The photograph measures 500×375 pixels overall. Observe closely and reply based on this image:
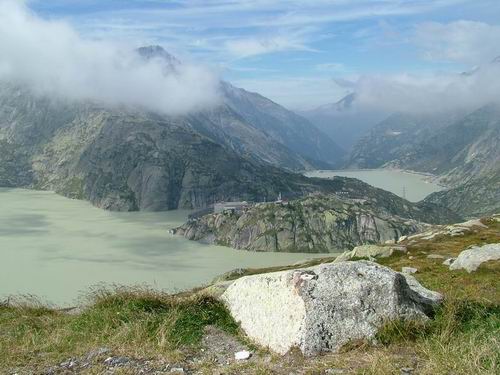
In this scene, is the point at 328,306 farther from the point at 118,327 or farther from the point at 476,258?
the point at 476,258

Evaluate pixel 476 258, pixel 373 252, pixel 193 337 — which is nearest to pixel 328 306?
pixel 193 337

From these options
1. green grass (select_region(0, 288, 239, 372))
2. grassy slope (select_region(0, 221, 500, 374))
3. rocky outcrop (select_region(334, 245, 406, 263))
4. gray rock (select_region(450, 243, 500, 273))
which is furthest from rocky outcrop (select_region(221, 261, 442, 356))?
rocky outcrop (select_region(334, 245, 406, 263))

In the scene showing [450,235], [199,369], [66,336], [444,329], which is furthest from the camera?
[450,235]

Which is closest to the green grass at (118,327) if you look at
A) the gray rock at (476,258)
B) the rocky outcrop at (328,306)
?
the rocky outcrop at (328,306)

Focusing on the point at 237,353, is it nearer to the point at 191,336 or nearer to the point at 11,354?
the point at 191,336

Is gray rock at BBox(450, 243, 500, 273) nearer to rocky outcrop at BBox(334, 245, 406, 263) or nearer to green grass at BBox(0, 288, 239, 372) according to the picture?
green grass at BBox(0, 288, 239, 372)

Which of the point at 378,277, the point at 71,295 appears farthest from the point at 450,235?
the point at 71,295
